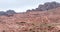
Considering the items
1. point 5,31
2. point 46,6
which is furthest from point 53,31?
point 46,6

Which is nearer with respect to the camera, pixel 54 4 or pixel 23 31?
pixel 23 31

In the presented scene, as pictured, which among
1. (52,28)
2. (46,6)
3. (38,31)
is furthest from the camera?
(46,6)

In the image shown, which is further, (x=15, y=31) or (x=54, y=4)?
(x=54, y=4)

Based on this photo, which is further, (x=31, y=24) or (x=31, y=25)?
(x=31, y=24)

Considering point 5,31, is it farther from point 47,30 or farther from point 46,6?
point 46,6

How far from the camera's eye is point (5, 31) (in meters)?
17.2

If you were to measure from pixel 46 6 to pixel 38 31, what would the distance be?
5760 centimetres

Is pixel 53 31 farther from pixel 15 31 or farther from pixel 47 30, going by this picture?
pixel 15 31

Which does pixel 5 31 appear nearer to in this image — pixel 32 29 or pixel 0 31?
pixel 0 31

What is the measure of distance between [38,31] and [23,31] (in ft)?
5.49

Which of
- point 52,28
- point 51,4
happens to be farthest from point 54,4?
point 52,28

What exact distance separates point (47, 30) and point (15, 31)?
3.38m

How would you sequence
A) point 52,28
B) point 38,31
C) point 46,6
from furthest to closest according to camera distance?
point 46,6, point 52,28, point 38,31

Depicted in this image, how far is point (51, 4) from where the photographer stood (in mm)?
75000
